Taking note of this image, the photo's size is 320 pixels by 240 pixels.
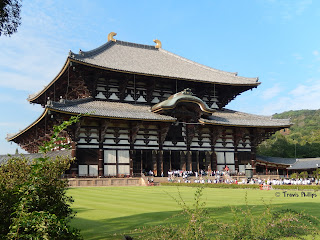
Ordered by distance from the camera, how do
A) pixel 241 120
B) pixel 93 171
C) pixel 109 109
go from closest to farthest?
1. pixel 93 171
2. pixel 109 109
3. pixel 241 120

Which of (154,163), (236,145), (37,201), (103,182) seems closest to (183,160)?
(154,163)

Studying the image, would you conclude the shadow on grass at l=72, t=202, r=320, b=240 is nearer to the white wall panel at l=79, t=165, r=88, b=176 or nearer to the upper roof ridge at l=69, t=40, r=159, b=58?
the white wall panel at l=79, t=165, r=88, b=176

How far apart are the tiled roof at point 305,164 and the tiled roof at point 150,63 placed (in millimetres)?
15488

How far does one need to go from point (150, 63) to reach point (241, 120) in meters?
14.6

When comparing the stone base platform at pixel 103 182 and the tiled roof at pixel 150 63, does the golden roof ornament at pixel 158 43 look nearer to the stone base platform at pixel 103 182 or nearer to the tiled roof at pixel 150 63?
the tiled roof at pixel 150 63

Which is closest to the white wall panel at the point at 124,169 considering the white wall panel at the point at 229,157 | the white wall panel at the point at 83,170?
the white wall panel at the point at 83,170

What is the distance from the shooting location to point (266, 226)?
22.9 feet

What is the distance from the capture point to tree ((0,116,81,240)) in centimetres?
528

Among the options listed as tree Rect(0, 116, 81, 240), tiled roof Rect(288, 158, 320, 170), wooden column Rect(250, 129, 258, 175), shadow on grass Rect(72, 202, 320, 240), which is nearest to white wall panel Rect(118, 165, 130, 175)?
wooden column Rect(250, 129, 258, 175)

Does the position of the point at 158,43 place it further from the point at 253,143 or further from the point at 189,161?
the point at 189,161

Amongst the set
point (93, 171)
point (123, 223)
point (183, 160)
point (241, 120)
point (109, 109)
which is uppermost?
point (109, 109)

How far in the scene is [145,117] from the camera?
116 ft

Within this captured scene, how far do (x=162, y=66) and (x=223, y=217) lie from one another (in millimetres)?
36060

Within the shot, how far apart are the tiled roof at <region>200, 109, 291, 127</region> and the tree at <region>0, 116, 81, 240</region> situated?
32372 mm
